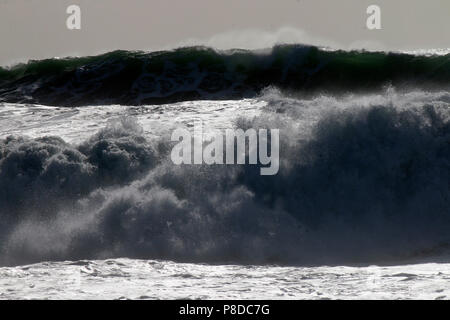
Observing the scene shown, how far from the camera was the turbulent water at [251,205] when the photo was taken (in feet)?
26.1

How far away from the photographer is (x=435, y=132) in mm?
10883

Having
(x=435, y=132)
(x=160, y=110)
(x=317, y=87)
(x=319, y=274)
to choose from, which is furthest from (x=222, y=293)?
(x=317, y=87)

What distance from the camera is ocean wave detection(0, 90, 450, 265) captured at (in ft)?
30.5

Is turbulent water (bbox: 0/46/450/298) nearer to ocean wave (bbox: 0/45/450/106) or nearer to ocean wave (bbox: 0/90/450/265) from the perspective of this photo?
ocean wave (bbox: 0/90/450/265)

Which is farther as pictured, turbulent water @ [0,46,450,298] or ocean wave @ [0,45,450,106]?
ocean wave @ [0,45,450,106]

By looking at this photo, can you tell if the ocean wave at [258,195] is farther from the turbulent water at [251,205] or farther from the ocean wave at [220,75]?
the ocean wave at [220,75]

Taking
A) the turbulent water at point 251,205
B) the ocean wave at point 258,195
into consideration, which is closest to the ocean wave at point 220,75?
the turbulent water at point 251,205

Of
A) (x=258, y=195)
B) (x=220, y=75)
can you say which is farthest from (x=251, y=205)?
(x=220, y=75)

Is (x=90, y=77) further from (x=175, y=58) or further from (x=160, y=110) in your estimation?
(x=160, y=110)

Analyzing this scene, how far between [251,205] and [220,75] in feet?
33.5

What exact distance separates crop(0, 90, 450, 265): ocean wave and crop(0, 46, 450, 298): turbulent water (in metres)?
0.02

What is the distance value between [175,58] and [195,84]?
2.22 m

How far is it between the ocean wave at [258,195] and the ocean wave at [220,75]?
6832mm

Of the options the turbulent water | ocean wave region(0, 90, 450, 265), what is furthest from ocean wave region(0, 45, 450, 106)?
ocean wave region(0, 90, 450, 265)
